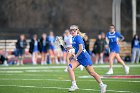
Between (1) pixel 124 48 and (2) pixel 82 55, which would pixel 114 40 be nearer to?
(2) pixel 82 55

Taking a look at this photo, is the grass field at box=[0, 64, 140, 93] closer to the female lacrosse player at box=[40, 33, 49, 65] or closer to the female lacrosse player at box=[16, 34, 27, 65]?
the female lacrosse player at box=[40, 33, 49, 65]

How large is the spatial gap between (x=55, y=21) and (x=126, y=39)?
654 inches

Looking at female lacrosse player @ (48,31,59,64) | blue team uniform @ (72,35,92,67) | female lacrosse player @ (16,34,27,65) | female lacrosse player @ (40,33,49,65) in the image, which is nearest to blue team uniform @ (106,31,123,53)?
blue team uniform @ (72,35,92,67)

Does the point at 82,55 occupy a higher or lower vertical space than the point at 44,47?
lower

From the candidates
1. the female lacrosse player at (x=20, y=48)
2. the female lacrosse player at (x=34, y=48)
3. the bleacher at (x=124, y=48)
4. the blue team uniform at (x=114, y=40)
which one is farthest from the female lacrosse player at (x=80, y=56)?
the bleacher at (x=124, y=48)

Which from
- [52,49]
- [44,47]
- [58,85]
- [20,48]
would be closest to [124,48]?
[52,49]

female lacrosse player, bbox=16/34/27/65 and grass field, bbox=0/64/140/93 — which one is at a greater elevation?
female lacrosse player, bbox=16/34/27/65

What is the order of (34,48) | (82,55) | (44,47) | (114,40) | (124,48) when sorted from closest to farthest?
(82,55)
(114,40)
(34,48)
(44,47)
(124,48)

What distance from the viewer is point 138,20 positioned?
6303 centimetres

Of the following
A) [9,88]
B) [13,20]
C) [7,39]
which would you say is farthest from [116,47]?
[13,20]

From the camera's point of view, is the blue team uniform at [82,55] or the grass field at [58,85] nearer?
the blue team uniform at [82,55]

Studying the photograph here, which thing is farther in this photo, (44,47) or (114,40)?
(44,47)

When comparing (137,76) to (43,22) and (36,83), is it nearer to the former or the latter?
(36,83)

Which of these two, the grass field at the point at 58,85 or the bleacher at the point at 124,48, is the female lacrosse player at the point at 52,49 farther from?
the grass field at the point at 58,85
